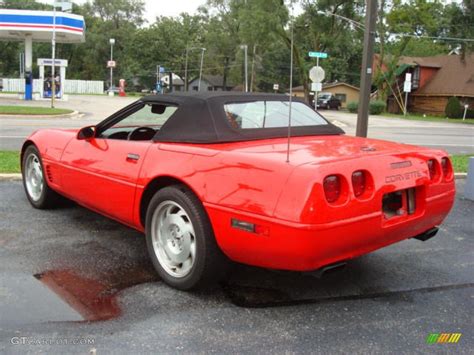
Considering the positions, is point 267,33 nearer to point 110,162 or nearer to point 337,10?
point 337,10

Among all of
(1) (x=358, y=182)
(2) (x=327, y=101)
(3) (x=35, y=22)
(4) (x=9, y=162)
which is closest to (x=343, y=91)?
(2) (x=327, y=101)

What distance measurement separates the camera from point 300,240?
2883mm

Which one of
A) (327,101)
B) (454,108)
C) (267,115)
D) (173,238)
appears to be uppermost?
(327,101)

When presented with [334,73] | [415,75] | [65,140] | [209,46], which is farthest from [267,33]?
[65,140]

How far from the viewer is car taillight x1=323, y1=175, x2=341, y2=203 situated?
2971 millimetres

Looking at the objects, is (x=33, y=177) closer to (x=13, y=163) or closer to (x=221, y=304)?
(x=13, y=163)

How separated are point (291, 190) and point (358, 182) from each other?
505 millimetres

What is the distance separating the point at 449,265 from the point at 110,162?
292cm

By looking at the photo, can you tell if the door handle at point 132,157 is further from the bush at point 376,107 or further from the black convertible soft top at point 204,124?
the bush at point 376,107

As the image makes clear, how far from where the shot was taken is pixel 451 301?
3.53 meters

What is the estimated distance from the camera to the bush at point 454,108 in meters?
42.7

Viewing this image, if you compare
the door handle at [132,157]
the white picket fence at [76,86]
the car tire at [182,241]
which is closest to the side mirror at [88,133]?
the door handle at [132,157]

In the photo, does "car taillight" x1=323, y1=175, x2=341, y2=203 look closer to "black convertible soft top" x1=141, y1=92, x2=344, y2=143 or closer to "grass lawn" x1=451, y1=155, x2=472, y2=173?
"black convertible soft top" x1=141, y1=92, x2=344, y2=143

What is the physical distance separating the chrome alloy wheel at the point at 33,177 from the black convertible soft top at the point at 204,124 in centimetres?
199
